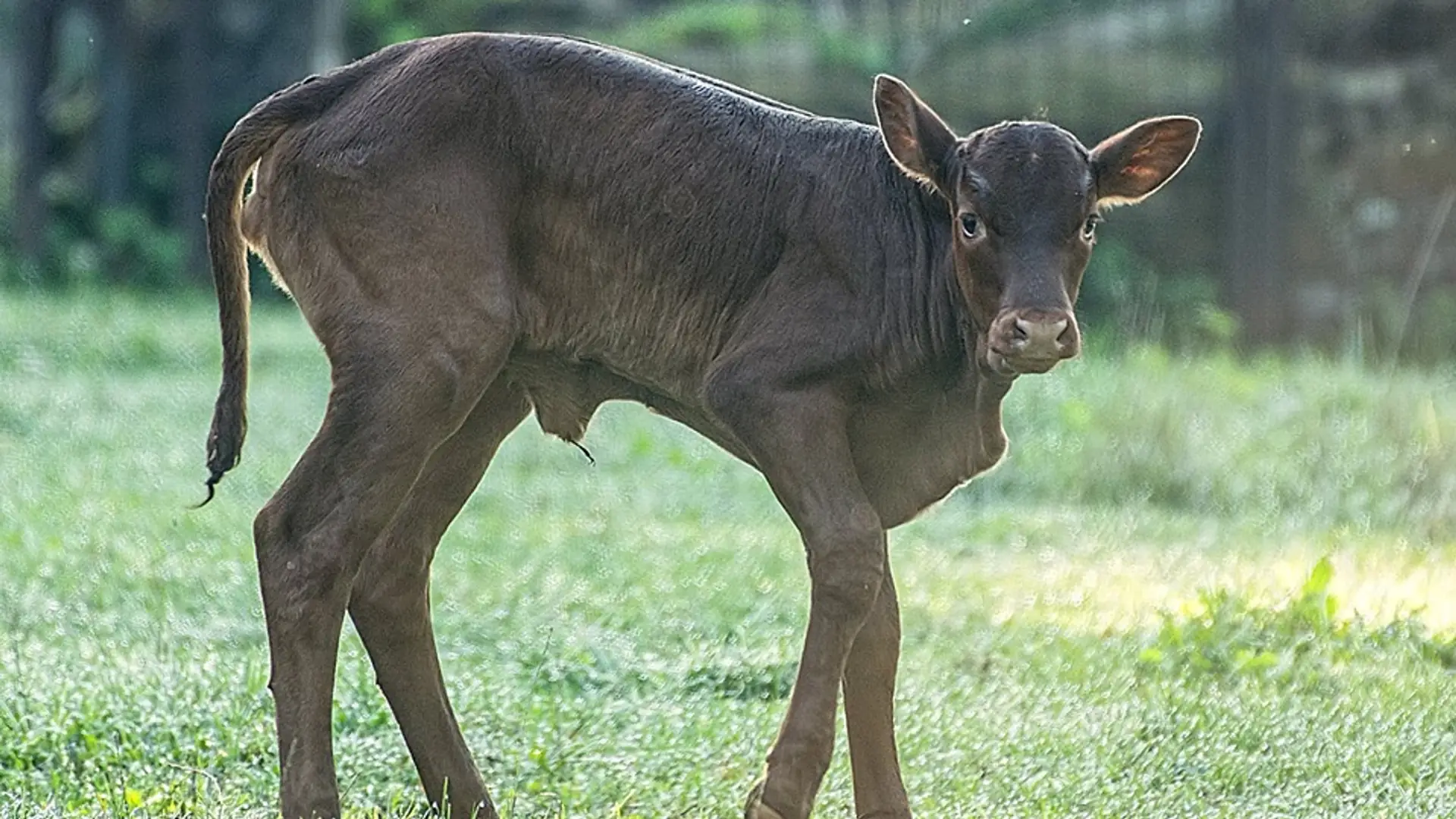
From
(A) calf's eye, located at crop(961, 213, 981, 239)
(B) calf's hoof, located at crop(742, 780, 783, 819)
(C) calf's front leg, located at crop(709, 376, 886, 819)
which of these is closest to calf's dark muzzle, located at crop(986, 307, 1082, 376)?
(A) calf's eye, located at crop(961, 213, 981, 239)

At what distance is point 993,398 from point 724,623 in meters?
3.11

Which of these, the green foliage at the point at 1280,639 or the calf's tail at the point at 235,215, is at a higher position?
the calf's tail at the point at 235,215

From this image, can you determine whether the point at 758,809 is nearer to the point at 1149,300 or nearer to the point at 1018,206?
the point at 1018,206

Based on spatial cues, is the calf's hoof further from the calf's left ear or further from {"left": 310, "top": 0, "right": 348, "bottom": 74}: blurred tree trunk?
{"left": 310, "top": 0, "right": 348, "bottom": 74}: blurred tree trunk

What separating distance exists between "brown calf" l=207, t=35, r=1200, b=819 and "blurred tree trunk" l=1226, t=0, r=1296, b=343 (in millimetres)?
13430

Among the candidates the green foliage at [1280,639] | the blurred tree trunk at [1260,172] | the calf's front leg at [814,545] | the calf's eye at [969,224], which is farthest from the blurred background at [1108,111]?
the calf's front leg at [814,545]

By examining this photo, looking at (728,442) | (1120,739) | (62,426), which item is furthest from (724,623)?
(62,426)

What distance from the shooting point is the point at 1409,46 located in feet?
64.6

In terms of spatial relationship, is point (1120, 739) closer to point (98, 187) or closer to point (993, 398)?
point (993, 398)

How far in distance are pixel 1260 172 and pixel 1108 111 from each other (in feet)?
4.44

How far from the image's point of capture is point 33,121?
20797 mm

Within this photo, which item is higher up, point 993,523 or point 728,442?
point 728,442

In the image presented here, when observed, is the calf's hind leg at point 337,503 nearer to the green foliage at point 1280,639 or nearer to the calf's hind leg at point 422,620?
the calf's hind leg at point 422,620

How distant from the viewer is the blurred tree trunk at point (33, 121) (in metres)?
20.5
